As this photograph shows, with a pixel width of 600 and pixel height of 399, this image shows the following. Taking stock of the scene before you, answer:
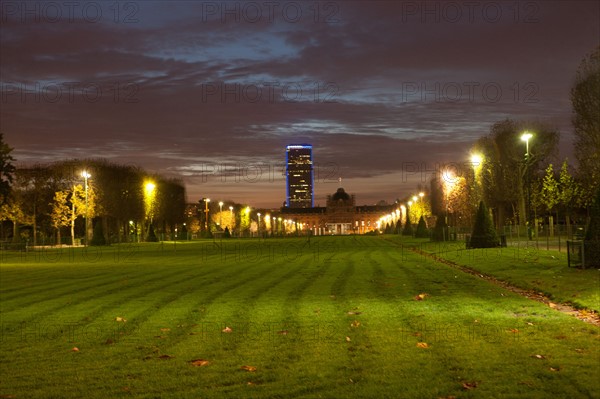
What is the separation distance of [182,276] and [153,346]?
17.1 metres

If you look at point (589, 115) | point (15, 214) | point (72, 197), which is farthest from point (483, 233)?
point (15, 214)

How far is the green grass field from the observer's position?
9.09 m

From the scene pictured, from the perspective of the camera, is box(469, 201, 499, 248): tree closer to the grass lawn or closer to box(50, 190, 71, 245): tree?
the grass lawn

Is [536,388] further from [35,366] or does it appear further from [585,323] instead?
[35,366]

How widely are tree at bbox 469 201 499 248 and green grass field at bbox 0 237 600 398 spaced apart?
24593mm

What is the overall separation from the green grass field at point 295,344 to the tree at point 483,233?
80.7ft

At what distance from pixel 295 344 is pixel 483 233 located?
37709mm

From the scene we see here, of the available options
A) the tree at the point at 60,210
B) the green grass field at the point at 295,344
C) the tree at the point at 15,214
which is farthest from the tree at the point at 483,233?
the tree at the point at 15,214

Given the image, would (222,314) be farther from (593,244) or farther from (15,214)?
(15,214)

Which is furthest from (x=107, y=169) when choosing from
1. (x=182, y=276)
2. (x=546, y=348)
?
(x=546, y=348)

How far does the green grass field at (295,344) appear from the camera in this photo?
909 cm

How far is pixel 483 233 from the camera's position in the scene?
47375mm

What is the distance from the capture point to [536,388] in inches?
343

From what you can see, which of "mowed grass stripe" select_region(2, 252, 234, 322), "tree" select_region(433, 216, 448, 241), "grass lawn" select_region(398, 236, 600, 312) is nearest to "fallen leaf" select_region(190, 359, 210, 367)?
"mowed grass stripe" select_region(2, 252, 234, 322)
